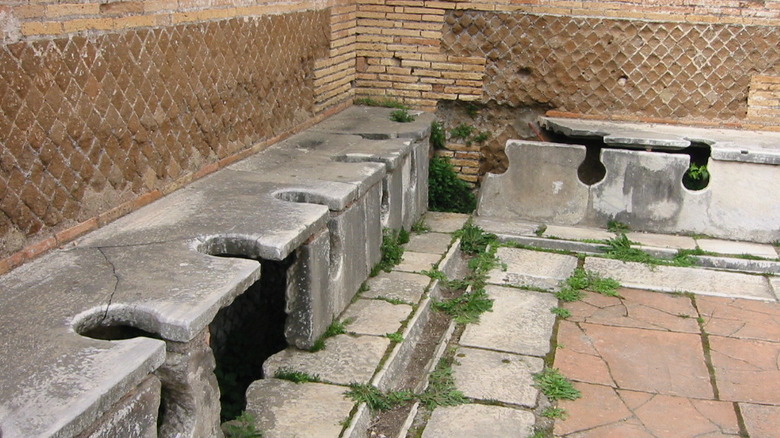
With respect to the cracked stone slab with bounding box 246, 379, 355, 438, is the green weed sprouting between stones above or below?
above

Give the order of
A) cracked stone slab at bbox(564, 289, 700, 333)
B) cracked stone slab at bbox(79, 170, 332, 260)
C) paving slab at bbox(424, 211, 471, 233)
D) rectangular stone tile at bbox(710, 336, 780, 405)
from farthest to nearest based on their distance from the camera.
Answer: paving slab at bbox(424, 211, 471, 233)
cracked stone slab at bbox(564, 289, 700, 333)
rectangular stone tile at bbox(710, 336, 780, 405)
cracked stone slab at bbox(79, 170, 332, 260)

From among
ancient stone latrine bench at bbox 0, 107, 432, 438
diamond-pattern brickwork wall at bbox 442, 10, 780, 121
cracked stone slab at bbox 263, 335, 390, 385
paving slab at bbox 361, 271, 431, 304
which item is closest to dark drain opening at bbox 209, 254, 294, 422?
ancient stone latrine bench at bbox 0, 107, 432, 438

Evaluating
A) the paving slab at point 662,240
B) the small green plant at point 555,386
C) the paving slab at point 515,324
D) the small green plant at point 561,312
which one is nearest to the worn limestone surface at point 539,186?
the paving slab at point 662,240

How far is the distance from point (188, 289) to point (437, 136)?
473 cm

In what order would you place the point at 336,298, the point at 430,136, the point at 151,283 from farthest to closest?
the point at 430,136 → the point at 336,298 → the point at 151,283

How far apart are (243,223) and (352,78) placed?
3.97 m

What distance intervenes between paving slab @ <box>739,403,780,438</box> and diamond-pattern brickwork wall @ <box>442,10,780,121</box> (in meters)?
3.74

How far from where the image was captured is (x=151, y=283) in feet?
10.1

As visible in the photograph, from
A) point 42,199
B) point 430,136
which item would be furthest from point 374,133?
point 42,199

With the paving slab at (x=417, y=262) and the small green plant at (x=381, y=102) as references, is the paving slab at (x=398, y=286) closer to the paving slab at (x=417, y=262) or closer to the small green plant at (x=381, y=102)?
the paving slab at (x=417, y=262)

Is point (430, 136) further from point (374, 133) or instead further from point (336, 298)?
point (336, 298)

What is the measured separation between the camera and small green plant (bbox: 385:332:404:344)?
14.2 ft

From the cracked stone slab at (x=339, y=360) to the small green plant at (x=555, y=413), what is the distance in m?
0.90

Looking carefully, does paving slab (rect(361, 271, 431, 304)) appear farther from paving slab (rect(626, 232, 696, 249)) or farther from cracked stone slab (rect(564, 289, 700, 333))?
paving slab (rect(626, 232, 696, 249))
